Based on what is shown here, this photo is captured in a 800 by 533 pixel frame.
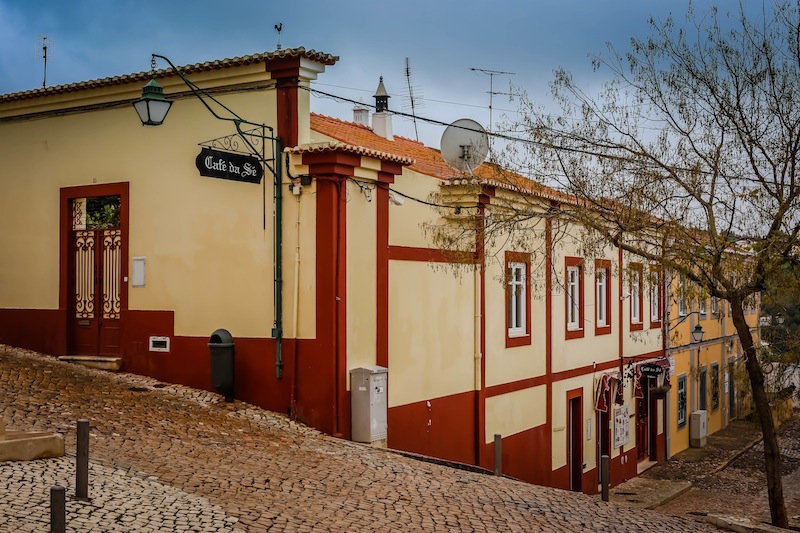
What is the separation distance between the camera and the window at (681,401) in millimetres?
29469

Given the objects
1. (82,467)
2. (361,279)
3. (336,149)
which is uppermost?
(336,149)

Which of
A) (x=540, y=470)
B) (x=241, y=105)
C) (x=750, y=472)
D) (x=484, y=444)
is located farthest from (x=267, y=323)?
(x=750, y=472)

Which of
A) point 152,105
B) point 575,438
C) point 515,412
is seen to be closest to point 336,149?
point 152,105

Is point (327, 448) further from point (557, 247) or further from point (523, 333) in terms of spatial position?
point (557, 247)

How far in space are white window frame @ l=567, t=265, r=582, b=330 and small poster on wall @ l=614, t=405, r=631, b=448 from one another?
3.26 meters

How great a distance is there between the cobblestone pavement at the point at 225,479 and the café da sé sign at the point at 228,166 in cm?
332

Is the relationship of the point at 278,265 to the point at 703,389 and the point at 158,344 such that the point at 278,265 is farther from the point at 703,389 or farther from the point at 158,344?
the point at 703,389

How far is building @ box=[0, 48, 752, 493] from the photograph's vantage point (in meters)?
14.1

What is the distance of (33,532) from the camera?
24.5 feet

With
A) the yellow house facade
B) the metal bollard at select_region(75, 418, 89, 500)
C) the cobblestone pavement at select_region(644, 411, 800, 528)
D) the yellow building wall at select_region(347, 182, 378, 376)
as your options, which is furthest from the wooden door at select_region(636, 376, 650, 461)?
the metal bollard at select_region(75, 418, 89, 500)

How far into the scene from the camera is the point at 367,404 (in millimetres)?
13906

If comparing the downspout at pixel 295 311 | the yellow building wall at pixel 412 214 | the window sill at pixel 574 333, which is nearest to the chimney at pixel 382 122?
the yellow building wall at pixel 412 214

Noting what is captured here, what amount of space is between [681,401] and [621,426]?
244 inches

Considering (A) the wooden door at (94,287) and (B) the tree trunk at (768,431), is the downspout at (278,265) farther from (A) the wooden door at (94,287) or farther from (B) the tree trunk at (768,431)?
(B) the tree trunk at (768,431)
